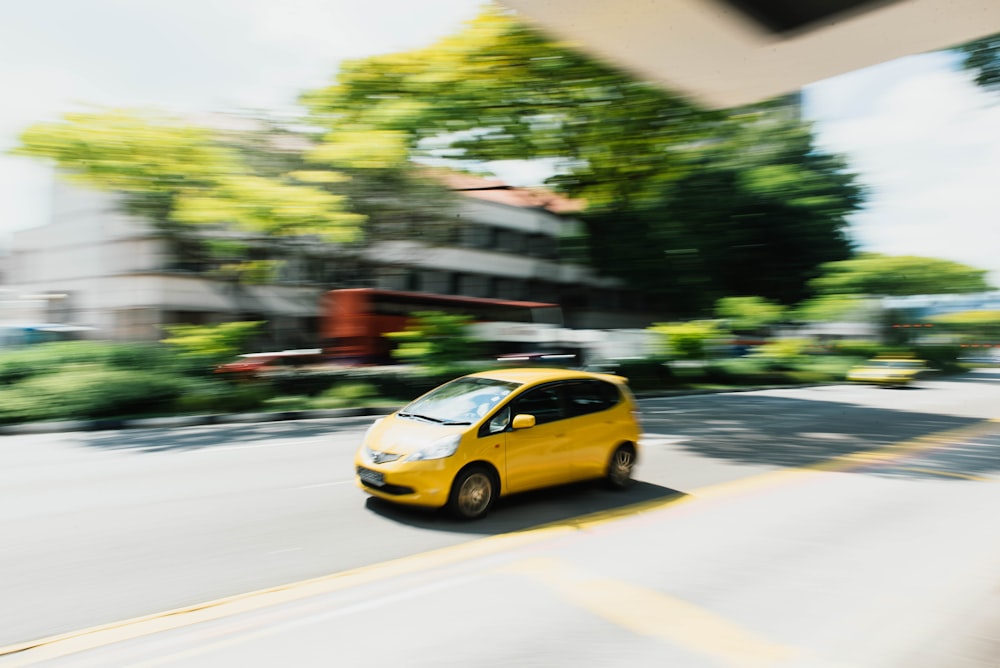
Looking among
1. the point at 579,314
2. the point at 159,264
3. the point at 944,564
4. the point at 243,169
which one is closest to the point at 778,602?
the point at 944,564

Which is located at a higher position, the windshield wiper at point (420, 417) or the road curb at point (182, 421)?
the windshield wiper at point (420, 417)

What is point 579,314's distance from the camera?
150 ft

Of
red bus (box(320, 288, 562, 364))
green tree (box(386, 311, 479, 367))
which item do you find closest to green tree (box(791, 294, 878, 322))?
red bus (box(320, 288, 562, 364))

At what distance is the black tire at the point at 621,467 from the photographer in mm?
8125

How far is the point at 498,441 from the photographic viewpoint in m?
6.93

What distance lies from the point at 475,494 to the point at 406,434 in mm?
916

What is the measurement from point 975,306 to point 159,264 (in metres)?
44.2

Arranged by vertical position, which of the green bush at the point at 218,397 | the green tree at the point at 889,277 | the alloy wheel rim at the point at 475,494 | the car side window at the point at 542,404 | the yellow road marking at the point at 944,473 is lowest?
the green bush at the point at 218,397

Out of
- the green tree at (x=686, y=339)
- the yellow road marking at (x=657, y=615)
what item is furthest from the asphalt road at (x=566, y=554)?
the green tree at (x=686, y=339)

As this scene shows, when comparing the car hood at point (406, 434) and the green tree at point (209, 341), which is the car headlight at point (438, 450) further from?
the green tree at point (209, 341)

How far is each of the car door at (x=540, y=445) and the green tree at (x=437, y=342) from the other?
10.5 m

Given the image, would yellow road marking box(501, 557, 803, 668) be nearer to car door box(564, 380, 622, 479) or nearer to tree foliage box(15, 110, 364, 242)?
car door box(564, 380, 622, 479)

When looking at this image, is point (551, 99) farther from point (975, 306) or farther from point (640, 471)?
point (975, 306)

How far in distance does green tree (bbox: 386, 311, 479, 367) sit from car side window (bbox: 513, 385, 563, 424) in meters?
10.5
